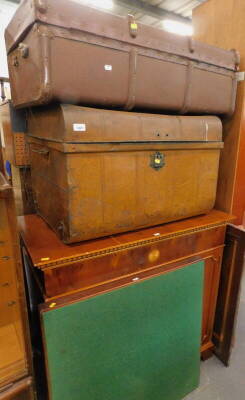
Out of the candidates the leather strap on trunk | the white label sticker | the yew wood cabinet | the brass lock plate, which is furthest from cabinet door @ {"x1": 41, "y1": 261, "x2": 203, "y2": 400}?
the leather strap on trunk

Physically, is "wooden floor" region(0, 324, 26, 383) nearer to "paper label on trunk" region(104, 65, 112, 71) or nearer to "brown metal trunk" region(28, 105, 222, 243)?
"brown metal trunk" region(28, 105, 222, 243)

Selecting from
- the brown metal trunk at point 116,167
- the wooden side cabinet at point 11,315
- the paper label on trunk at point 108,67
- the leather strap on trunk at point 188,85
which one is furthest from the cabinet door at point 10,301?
the leather strap on trunk at point 188,85

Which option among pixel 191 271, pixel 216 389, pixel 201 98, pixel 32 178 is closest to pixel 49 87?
pixel 32 178

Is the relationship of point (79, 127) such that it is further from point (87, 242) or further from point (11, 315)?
point (11, 315)

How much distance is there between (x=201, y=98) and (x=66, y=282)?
1.01 meters

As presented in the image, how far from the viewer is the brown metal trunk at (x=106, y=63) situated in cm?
76

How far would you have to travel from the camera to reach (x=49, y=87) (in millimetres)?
771

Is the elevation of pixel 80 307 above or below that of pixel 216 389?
above

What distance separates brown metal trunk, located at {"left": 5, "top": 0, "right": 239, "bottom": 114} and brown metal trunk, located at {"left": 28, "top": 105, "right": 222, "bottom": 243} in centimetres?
7

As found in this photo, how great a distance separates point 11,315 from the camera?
106 cm

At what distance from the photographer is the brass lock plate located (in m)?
1.04

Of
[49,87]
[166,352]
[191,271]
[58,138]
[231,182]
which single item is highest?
[49,87]

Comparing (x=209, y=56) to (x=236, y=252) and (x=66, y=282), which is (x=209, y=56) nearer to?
(x=236, y=252)

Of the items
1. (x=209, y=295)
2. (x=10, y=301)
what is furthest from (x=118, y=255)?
(x=209, y=295)
